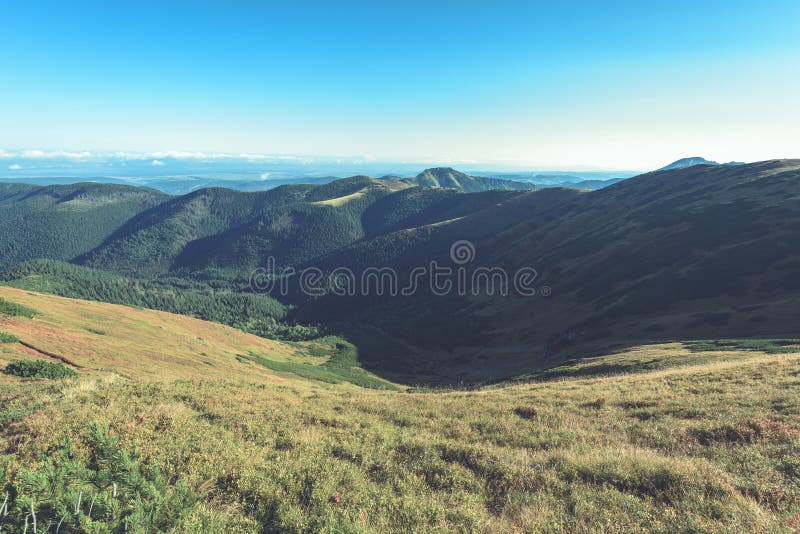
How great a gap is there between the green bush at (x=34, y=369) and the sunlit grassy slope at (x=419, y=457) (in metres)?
1.96

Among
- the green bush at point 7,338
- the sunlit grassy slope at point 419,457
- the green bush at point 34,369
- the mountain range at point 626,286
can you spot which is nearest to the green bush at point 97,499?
the sunlit grassy slope at point 419,457

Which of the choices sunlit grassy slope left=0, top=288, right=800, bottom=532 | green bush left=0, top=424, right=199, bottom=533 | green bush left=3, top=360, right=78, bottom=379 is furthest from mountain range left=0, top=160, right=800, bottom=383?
green bush left=0, top=424, right=199, bottom=533

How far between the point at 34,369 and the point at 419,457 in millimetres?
25253

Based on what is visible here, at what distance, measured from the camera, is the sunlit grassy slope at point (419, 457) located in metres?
7.05

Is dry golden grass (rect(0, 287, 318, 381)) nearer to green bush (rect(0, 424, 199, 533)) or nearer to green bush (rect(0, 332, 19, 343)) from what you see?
green bush (rect(0, 332, 19, 343))

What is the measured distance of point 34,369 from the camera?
2058 centimetres

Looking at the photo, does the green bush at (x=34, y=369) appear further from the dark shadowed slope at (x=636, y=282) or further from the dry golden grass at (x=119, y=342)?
the dark shadowed slope at (x=636, y=282)

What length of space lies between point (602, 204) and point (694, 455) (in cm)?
18805

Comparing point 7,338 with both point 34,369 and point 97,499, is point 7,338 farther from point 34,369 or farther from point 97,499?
point 97,499

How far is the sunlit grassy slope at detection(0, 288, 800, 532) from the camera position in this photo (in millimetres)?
7051

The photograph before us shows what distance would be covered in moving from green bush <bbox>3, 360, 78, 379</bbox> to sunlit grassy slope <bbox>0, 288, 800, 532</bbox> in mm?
1956

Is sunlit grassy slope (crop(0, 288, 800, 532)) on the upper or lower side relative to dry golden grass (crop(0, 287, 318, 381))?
upper

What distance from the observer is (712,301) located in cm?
6094

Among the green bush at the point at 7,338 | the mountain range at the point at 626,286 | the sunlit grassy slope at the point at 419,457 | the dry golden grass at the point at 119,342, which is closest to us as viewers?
the sunlit grassy slope at the point at 419,457
